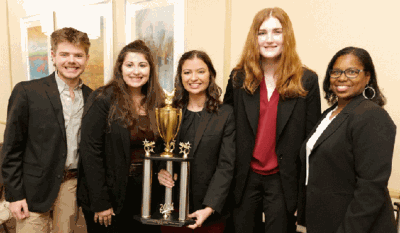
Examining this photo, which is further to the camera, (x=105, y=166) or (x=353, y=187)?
(x=105, y=166)

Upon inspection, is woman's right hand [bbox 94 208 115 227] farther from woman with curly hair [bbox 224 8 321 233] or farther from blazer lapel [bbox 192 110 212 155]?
woman with curly hair [bbox 224 8 321 233]

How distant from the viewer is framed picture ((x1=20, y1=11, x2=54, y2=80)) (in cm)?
455

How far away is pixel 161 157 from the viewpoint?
5.72 feet

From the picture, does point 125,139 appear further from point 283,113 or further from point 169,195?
point 283,113

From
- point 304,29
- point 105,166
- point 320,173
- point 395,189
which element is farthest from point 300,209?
point 304,29

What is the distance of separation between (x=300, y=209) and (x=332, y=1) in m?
1.75

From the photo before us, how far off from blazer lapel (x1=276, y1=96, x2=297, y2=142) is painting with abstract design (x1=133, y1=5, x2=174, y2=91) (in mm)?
1824

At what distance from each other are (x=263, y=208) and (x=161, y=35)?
230cm

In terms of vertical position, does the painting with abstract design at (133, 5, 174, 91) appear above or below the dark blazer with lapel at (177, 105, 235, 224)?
above

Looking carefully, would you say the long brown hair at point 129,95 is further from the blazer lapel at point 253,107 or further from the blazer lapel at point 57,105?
the blazer lapel at point 253,107

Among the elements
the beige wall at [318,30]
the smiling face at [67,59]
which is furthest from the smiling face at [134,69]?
the beige wall at [318,30]

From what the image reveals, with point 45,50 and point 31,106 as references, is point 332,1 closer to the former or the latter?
point 31,106

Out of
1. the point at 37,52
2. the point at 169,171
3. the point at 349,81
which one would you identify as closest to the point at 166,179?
the point at 169,171

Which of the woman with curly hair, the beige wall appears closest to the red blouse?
the woman with curly hair
